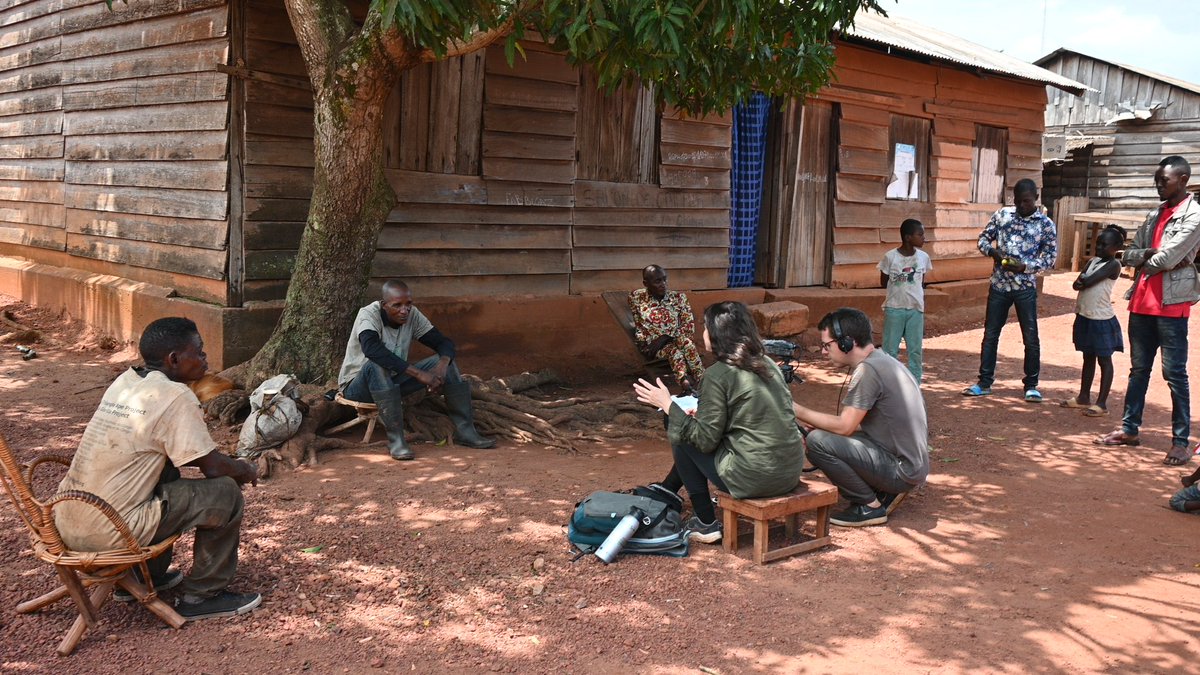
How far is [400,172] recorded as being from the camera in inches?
316

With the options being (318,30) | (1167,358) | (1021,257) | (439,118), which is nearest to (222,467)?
(318,30)

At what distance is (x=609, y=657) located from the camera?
3.64 m

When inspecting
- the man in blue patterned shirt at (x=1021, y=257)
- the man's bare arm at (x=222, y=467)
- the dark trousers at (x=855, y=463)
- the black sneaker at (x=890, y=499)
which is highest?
the man in blue patterned shirt at (x=1021, y=257)

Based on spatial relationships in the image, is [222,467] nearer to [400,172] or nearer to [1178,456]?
[400,172]

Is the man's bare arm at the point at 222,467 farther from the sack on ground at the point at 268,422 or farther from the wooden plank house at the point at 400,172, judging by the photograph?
the wooden plank house at the point at 400,172

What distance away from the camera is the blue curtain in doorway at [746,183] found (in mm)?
11305

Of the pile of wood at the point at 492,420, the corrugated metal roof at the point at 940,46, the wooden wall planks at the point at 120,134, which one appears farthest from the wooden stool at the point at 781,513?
the corrugated metal roof at the point at 940,46

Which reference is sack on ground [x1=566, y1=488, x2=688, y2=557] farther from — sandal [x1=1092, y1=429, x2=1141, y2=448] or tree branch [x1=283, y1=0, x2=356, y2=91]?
sandal [x1=1092, y1=429, x2=1141, y2=448]

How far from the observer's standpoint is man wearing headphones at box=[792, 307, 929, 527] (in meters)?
4.99

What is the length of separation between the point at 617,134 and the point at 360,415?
4.50m

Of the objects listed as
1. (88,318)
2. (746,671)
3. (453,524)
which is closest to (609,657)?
(746,671)

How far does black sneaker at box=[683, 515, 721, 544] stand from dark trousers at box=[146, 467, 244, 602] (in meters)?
2.18

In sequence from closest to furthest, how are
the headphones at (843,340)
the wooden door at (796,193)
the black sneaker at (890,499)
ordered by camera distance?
the headphones at (843,340), the black sneaker at (890,499), the wooden door at (796,193)

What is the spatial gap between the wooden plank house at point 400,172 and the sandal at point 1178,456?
4553 mm
